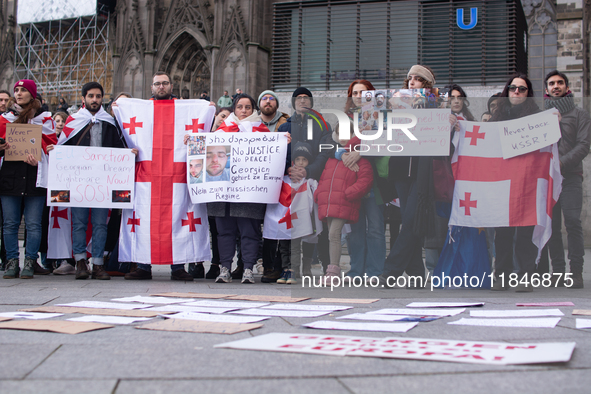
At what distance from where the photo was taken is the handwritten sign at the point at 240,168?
631 centimetres

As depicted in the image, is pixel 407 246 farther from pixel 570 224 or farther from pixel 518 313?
pixel 518 313

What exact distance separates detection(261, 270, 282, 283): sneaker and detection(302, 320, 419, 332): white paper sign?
3231mm

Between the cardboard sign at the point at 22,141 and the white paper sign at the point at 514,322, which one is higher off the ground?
the cardboard sign at the point at 22,141

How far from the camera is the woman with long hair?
6664 millimetres

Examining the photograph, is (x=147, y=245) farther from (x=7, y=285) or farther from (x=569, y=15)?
(x=569, y=15)

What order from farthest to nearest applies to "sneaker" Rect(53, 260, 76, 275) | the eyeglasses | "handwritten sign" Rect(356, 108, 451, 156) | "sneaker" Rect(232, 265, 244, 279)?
"sneaker" Rect(53, 260, 76, 275)
"sneaker" Rect(232, 265, 244, 279)
the eyeglasses
"handwritten sign" Rect(356, 108, 451, 156)

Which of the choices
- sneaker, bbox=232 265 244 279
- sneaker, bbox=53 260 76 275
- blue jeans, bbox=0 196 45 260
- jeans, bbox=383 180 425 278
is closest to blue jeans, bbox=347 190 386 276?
jeans, bbox=383 180 425 278

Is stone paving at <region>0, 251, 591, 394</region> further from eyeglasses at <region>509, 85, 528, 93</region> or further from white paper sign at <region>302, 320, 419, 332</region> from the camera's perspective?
eyeglasses at <region>509, 85, 528, 93</region>

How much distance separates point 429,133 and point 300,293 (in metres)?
1.74

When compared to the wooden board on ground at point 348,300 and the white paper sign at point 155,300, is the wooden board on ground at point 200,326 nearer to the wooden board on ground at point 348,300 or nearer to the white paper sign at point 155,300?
the white paper sign at point 155,300

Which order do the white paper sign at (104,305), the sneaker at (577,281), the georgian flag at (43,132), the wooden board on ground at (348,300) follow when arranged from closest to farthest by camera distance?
1. the white paper sign at (104,305)
2. the wooden board on ground at (348,300)
3. the sneaker at (577,281)
4. the georgian flag at (43,132)

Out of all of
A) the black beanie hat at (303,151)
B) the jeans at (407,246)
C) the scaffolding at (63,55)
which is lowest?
the jeans at (407,246)

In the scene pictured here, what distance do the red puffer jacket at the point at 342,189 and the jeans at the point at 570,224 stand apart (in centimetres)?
172

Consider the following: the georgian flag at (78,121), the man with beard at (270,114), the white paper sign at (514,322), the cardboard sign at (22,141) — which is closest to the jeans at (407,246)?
the man with beard at (270,114)
